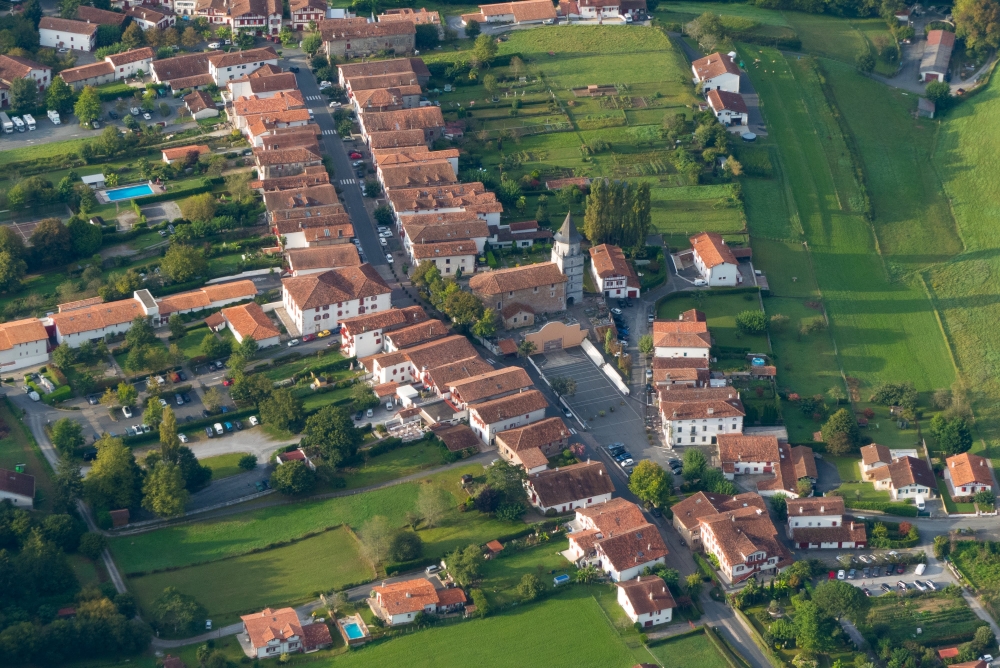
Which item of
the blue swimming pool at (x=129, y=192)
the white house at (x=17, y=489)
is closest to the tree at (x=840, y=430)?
the white house at (x=17, y=489)

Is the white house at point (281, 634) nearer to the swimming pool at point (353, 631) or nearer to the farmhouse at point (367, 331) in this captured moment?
the swimming pool at point (353, 631)

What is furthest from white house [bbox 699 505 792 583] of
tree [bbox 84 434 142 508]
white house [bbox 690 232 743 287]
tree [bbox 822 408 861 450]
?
tree [bbox 84 434 142 508]

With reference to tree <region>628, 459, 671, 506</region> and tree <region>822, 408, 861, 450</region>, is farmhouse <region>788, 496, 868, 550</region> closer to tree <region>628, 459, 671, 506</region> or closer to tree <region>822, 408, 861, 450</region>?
tree <region>822, 408, 861, 450</region>

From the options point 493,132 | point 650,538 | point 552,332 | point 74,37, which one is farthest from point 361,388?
point 74,37

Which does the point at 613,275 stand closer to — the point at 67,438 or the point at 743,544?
the point at 743,544

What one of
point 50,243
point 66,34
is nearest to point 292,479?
point 50,243

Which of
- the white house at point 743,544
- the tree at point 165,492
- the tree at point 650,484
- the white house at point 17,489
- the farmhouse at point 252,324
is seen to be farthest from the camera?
the farmhouse at point 252,324

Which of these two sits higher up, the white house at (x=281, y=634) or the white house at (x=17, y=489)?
the white house at (x=17, y=489)

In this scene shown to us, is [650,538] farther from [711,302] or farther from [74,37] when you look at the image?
[74,37]
